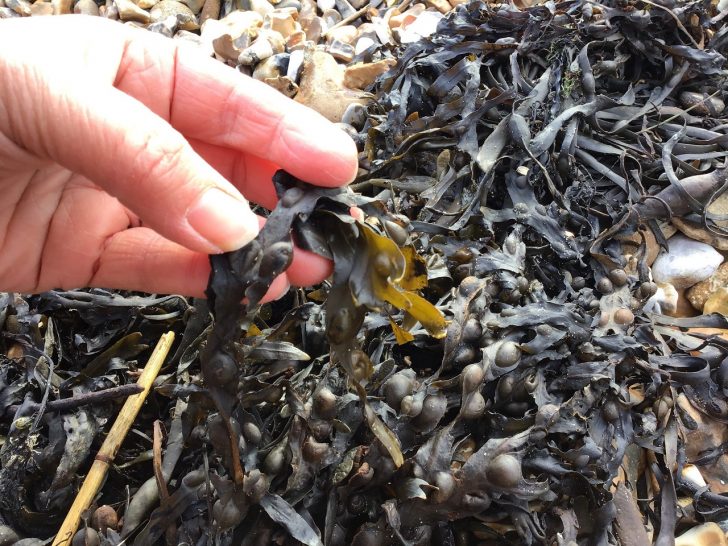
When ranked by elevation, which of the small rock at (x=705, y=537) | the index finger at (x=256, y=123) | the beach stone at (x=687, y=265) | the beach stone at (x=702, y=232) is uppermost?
the index finger at (x=256, y=123)

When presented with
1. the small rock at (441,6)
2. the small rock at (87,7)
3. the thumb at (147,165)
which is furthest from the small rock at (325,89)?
the small rock at (87,7)

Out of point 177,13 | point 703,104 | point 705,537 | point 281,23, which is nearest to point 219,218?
point 705,537

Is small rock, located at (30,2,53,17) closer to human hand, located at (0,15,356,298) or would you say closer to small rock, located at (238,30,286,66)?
small rock, located at (238,30,286,66)

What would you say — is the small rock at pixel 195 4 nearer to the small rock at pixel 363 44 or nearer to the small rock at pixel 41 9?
the small rock at pixel 41 9

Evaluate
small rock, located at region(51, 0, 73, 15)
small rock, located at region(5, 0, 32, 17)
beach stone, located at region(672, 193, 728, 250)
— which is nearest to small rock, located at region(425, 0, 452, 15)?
beach stone, located at region(672, 193, 728, 250)

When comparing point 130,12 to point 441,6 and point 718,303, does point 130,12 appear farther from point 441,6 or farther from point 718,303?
point 718,303
